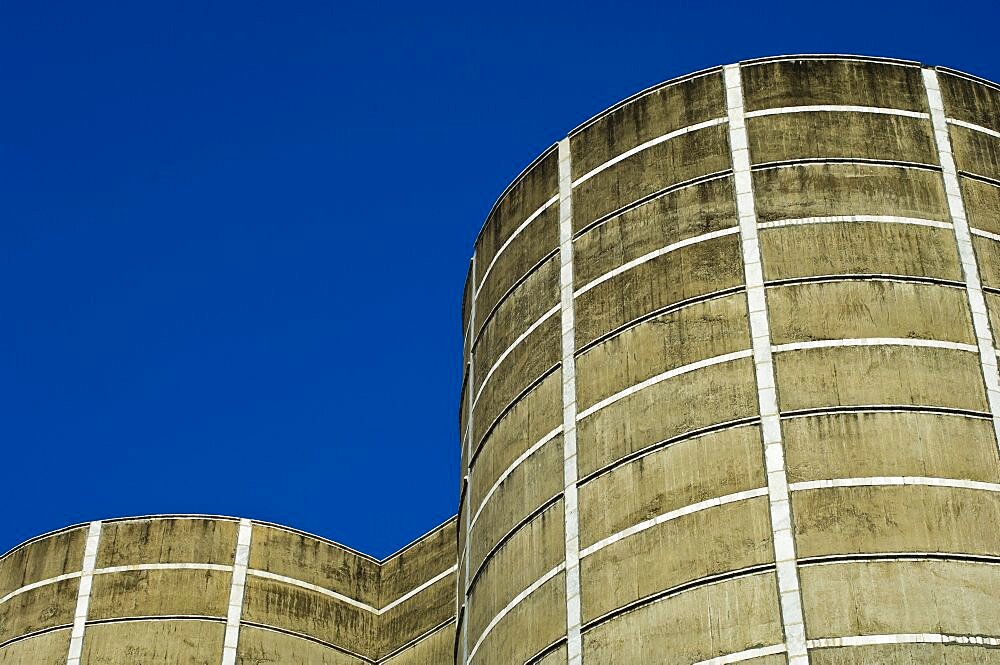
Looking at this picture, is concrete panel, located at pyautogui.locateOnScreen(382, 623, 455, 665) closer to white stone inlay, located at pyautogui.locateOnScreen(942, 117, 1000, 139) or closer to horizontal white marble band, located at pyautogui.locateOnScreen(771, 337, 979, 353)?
horizontal white marble band, located at pyautogui.locateOnScreen(771, 337, 979, 353)

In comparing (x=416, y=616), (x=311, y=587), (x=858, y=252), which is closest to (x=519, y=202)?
(x=858, y=252)

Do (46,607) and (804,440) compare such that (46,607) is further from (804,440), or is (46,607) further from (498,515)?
(804,440)

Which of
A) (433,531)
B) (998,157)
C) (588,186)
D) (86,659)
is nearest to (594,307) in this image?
(588,186)

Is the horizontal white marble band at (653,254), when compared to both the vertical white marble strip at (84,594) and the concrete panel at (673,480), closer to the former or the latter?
the concrete panel at (673,480)

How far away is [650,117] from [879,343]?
884 cm

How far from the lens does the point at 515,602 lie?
3512cm

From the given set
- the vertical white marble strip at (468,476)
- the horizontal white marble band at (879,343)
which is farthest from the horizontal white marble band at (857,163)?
the vertical white marble strip at (468,476)

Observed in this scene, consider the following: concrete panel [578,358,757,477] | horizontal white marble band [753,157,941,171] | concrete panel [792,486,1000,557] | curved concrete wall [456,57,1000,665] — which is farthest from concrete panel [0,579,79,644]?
concrete panel [792,486,1000,557]

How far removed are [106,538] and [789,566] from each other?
24.7 metres

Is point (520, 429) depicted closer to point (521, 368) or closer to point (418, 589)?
point (521, 368)

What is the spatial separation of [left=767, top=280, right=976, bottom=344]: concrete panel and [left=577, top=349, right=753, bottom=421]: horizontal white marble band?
849mm

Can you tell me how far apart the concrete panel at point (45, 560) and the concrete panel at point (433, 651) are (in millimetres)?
9917

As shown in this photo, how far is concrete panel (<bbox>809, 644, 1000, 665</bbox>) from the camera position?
29.5 meters

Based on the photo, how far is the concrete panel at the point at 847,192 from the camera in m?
36.3
